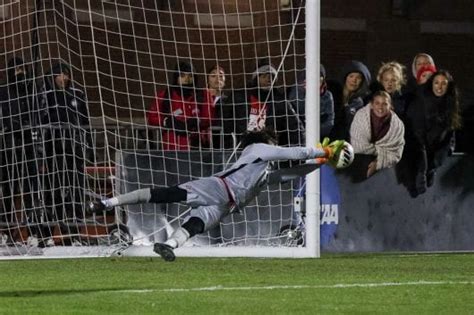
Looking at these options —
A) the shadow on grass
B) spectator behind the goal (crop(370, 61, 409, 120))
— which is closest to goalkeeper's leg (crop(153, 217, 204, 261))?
the shadow on grass

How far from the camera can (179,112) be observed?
18531mm

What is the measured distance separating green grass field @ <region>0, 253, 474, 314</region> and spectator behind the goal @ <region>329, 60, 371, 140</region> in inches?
76.8

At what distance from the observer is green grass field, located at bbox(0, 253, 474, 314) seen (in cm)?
1100

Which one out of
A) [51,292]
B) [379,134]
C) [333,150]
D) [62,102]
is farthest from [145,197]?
[379,134]

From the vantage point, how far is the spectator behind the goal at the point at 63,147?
717 inches

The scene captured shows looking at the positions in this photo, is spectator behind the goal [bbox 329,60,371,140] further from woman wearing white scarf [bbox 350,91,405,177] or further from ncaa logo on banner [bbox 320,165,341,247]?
ncaa logo on banner [bbox 320,165,341,247]

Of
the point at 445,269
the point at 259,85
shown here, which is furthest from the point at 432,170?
the point at 445,269

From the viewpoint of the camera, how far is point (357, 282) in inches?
522

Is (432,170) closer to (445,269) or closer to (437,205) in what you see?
(437,205)

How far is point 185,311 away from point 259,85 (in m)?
7.98

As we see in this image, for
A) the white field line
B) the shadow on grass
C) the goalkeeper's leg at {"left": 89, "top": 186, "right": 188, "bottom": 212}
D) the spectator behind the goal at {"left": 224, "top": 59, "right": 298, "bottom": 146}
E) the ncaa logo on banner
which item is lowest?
the ncaa logo on banner

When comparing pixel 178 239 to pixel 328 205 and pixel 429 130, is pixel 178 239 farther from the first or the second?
pixel 429 130

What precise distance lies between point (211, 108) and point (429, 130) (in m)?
2.65

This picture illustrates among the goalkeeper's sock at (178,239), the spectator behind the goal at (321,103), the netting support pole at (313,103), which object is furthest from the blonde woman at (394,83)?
the goalkeeper's sock at (178,239)
